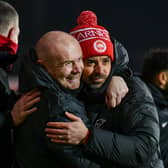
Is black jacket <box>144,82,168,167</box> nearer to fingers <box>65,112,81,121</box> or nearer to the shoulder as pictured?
the shoulder

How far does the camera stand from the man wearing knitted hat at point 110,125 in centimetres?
221

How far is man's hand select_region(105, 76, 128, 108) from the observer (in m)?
2.40

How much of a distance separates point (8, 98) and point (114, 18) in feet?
20.5

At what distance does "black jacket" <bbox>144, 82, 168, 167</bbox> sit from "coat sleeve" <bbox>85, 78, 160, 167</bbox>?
3.91ft

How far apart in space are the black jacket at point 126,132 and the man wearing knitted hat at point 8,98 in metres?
0.29

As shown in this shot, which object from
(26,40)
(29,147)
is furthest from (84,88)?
(26,40)

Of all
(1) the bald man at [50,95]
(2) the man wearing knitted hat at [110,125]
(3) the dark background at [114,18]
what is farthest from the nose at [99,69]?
(3) the dark background at [114,18]

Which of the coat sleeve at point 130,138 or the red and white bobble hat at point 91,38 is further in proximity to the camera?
the red and white bobble hat at point 91,38

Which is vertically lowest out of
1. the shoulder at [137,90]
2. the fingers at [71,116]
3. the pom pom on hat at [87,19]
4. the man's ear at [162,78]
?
the man's ear at [162,78]

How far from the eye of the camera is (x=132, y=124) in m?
2.29

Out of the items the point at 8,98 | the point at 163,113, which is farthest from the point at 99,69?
the point at 163,113

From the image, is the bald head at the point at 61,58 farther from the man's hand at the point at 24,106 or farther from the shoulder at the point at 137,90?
the shoulder at the point at 137,90

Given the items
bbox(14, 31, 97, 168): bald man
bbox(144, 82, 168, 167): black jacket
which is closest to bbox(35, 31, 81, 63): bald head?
bbox(14, 31, 97, 168): bald man

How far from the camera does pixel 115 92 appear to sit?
2.41 m
